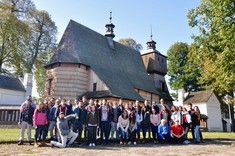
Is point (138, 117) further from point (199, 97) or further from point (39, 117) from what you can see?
point (199, 97)

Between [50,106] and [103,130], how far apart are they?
9.01ft

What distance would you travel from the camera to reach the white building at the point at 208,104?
35875 millimetres

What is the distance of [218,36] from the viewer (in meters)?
14.9

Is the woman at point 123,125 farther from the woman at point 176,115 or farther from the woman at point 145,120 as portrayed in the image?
the woman at point 176,115

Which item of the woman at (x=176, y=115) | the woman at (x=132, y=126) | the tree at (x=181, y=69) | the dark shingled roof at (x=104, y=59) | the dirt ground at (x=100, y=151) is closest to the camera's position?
the dirt ground at (x=100, y=151)

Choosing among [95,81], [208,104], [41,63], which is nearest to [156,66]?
[208,104]

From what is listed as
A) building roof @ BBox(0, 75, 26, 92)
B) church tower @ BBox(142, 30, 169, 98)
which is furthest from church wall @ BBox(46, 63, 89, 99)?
church tower @ BBox(142, 30, 169, 98)

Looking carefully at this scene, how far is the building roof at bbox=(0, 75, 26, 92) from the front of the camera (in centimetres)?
3058

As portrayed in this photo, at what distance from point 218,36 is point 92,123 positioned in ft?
34.4

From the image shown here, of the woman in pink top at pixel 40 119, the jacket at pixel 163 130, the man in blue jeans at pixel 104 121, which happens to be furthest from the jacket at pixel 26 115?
the jacket at pixel 163 130

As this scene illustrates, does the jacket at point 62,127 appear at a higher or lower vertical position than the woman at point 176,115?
lower

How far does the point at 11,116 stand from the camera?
20.2 m

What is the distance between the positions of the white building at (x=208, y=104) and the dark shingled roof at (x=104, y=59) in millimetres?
6772

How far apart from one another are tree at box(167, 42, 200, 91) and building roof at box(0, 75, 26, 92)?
27528 millimetres
